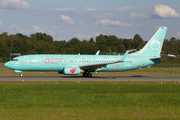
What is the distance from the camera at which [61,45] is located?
14625 cm

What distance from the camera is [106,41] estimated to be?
168 m

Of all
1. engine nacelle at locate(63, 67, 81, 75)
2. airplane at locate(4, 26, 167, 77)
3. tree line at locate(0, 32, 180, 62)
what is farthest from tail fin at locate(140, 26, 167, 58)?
tree line at locate(0, 32, 180, 62)

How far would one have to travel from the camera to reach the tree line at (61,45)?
356 feet

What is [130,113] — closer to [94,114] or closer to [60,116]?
[94,114]

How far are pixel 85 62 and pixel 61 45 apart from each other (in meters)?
113

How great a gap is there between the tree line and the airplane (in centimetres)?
5596

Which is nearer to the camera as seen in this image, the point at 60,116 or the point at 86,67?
the point at 60,116

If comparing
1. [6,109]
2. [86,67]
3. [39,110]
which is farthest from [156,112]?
[86,67]

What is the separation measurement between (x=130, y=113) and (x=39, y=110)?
445cm

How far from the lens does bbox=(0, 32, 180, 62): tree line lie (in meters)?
109

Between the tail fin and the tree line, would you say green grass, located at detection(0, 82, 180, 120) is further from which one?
the tree line

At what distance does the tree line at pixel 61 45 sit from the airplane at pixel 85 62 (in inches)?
2203

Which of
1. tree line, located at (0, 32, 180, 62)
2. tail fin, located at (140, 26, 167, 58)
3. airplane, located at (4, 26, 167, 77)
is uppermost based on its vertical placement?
tree line, located at (0, 32, 180, 62)

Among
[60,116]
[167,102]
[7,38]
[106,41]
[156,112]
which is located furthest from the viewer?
[106,41]
